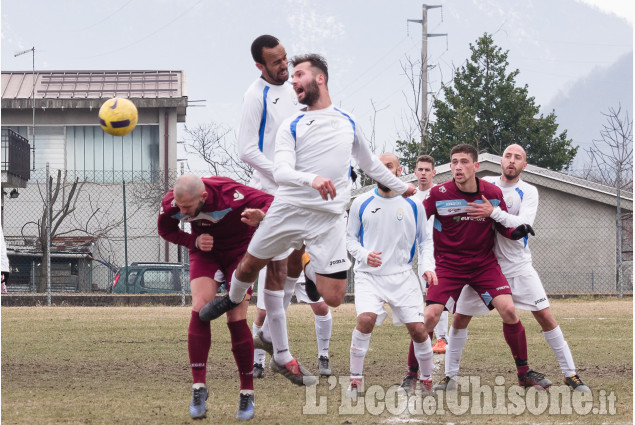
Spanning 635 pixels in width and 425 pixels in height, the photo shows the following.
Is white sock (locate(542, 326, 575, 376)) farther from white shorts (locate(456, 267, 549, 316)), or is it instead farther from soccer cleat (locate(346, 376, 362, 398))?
soccer cleat (locate(346, 376, 362, 398))

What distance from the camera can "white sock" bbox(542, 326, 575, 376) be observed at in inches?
320

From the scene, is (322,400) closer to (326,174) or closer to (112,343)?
(326,174)

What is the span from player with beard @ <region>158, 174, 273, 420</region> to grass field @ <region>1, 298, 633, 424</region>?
314 mm

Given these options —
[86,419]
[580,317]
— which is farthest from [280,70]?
[580,317]

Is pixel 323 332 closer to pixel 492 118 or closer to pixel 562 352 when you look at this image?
pixel 562 352

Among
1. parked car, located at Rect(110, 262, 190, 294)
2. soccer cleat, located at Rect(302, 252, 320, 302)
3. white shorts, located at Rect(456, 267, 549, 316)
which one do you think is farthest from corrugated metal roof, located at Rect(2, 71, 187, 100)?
white shorts, located at Rect(456, 267, 549, 316)

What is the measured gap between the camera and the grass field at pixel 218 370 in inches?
262

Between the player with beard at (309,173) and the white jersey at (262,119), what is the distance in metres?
0.63

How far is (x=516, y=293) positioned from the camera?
330 inches

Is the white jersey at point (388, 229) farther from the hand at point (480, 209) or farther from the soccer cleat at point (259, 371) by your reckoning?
the soccer cleat at point (259, 371)

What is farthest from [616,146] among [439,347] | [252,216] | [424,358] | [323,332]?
[252,216]

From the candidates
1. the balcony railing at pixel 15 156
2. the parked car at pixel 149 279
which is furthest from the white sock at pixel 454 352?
the balcony railing at pixel 15 156

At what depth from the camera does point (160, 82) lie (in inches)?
1460

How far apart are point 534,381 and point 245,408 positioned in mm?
2643
